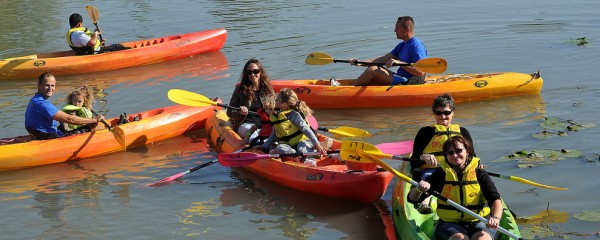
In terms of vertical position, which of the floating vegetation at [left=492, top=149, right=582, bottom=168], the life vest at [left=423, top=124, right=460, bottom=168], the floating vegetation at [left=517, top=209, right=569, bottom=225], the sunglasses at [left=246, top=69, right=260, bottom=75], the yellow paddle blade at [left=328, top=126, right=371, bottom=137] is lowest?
the floating vegetation at [left=492, top=149, right=582, bottom=168]

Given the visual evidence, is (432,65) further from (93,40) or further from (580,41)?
(93,40)

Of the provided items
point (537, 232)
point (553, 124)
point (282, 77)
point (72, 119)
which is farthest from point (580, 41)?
point (72, 119)

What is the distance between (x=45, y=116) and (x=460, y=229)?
599 cm

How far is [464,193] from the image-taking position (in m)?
6.52

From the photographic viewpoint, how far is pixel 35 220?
29.2 ft

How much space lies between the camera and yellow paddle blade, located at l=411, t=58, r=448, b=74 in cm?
Result: 1165

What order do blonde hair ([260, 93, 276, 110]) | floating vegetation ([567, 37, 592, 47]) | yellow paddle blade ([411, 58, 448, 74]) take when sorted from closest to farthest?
blonde hair ([260, 93, 276, 110]) < yellow paddle blade ([411, 58, 448, 74]) < floating vegetation ([567, 37, 592, 47])

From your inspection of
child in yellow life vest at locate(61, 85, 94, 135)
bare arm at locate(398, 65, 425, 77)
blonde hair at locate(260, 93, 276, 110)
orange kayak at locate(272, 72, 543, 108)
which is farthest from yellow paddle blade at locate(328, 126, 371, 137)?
child in yellow life vest at locate(61, 85, 94, 135)

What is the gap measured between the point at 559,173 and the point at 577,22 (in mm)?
8990

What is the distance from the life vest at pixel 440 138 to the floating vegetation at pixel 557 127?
10.6ft

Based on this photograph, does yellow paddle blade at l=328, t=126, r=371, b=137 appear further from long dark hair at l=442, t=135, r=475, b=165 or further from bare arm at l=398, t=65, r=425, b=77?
long dark hair at l=442, t=135, r=475, b=165

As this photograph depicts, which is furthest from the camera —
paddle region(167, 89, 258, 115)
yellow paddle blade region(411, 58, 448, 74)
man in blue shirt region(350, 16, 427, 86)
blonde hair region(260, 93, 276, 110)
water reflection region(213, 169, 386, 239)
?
man in blue shirt region(350, 16, 427, 86)

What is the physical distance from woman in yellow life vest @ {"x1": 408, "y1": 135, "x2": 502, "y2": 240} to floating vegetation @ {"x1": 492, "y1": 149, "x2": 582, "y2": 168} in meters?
2.93

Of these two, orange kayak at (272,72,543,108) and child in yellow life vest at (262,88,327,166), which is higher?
child in yellow life vest at (262,88,327,166)
